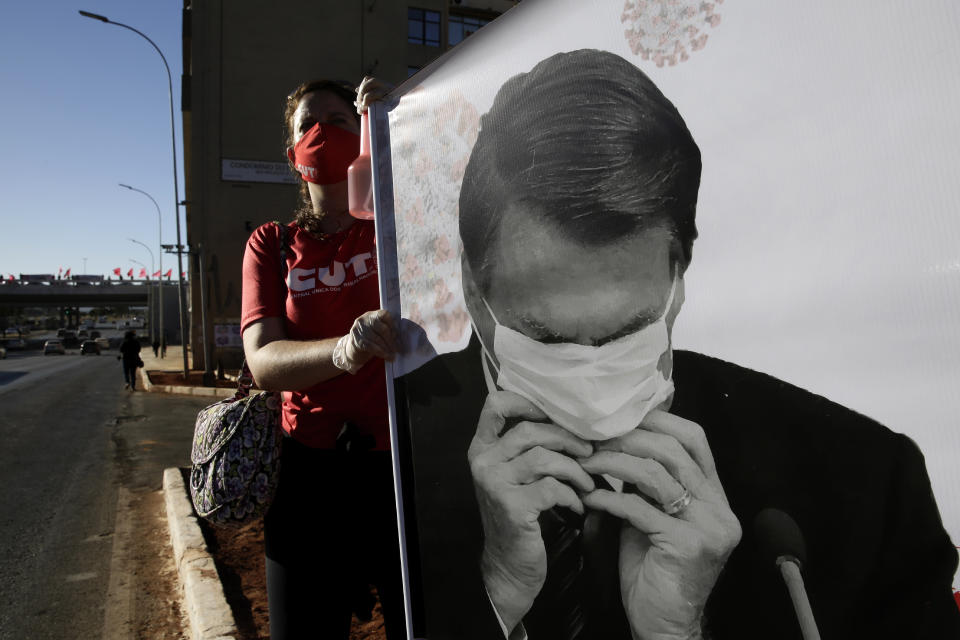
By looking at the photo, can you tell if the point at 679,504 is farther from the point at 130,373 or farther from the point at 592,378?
the point at 130,373

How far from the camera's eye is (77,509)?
6.18m

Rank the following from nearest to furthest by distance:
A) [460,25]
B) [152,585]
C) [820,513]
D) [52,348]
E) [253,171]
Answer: [820,513] < [152,585] < [253,171] < [460,25] < [52,348]

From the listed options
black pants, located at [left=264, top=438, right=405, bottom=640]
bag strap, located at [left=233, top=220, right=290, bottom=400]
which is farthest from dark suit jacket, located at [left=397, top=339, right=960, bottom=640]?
bag strap, located at [left=233, top=220, right=290, bottom=400]

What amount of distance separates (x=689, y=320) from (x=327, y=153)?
51.3 inches

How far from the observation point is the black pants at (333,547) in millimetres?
1755

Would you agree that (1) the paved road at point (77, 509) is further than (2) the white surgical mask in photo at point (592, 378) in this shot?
Yes

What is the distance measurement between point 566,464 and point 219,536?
4.27 m

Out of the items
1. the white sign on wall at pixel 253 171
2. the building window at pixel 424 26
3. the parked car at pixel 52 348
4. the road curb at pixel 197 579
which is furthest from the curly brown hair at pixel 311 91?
the parked car at pixel 52 348

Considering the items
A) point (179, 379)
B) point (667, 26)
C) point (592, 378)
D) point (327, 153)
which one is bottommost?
point (179, 379)

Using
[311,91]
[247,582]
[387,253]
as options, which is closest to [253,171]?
[247,582]

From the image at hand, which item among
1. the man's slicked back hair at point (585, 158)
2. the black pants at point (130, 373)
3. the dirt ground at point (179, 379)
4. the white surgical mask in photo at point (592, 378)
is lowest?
the dirt ground at point (179, 379)

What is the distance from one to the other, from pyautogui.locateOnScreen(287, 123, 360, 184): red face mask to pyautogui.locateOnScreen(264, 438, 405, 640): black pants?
30.5 inches

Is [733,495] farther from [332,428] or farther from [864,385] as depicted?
[332,428]

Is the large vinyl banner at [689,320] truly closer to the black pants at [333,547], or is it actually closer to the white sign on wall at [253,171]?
the black pants at [333,547]
